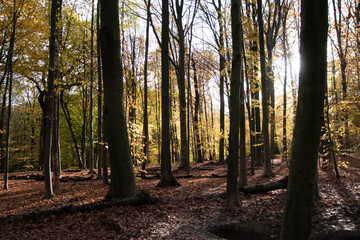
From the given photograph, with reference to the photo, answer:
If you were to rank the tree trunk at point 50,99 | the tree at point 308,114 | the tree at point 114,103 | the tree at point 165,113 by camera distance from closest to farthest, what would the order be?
the tree at point 308,114 < the tree at point 114,103 < the tree trunk at point 50,99 < the tree at point 165,113

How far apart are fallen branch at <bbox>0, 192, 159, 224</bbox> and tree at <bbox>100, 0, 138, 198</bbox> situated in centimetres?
18

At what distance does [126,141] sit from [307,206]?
13.8 feet

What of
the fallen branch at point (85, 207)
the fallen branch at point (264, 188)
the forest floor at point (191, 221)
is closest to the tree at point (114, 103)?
the fallen branch at point (85, 207)

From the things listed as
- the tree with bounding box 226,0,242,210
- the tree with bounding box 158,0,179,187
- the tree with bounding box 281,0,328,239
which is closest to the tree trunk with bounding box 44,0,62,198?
the tree with bounding box 158,0,179,187

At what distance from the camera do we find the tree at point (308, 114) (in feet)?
7.37

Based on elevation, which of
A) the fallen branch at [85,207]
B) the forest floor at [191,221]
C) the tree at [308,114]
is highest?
the tree at [308,114]

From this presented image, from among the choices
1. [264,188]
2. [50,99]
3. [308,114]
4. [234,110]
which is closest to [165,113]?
[234,110]

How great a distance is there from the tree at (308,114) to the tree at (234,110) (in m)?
2.72

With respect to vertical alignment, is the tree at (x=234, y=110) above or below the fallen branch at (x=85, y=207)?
above

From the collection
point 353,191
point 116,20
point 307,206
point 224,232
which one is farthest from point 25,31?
point 353,191

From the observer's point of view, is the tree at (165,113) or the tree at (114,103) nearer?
the tree at (114,103)

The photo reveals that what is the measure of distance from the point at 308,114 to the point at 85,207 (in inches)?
199

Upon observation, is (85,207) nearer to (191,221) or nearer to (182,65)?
(191,221)

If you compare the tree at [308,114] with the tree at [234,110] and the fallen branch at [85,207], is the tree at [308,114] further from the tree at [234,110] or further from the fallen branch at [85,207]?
the fallen branch at [85,207]
